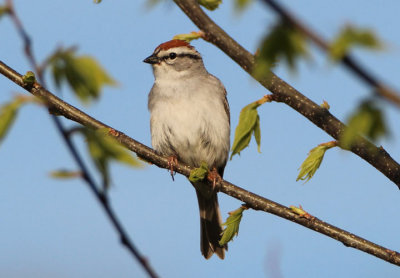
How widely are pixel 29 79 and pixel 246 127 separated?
202cm

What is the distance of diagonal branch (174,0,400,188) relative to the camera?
3738 millimetres

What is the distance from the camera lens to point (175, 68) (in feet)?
29.7

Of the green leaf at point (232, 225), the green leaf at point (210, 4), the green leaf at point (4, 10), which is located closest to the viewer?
the green leaf at point (4, 10)

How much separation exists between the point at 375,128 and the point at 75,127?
1.12m

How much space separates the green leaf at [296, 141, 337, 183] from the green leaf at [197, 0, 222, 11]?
54.0 inches

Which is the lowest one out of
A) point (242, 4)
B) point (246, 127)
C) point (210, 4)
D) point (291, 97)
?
point (242, 4)

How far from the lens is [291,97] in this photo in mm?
4109

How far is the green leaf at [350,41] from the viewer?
64.9 inches

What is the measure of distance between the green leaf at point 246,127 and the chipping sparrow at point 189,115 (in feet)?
11.8

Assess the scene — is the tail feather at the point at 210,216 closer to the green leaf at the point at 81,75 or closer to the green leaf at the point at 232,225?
the green leaf at the point at 232,225

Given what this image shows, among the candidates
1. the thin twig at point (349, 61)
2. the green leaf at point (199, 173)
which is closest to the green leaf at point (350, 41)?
the thin twig at point (349, 61)

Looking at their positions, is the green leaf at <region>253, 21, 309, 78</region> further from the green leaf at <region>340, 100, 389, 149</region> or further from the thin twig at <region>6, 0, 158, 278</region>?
the thin twig at <region>6, 0, 158, 278</region>

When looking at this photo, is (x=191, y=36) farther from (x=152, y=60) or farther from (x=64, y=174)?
(x=152, y=60)

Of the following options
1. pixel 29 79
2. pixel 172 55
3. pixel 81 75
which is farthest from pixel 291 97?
pixel 172 55
